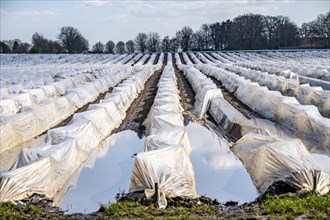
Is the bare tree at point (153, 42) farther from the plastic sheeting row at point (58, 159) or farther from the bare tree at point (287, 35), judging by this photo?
the plastic sheeting row at point (58, 159)

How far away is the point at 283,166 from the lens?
9.30 metres

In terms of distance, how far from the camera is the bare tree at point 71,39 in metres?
106

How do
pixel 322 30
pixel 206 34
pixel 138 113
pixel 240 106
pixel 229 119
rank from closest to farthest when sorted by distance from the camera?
pixel 229 119
pixel 138 113
pixel 240 106
pixel 322 30
pixel 206 34

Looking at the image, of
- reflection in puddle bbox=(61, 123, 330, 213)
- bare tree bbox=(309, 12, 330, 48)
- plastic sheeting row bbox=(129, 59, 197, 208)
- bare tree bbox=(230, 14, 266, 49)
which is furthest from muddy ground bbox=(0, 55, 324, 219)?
bare tree bbox=(230, 14, 266, 49)

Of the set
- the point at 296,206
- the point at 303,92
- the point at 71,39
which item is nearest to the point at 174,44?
the point at 71,39

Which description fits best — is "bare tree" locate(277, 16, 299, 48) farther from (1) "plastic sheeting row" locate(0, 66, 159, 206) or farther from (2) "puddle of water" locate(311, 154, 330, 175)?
(2) "puddle of water" locate(311, 154, 330, 175)

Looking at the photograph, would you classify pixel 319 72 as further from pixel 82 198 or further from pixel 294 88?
pixel 82 198

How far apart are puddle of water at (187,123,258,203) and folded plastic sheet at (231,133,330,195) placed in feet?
0.90

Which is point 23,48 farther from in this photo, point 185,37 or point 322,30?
point 322,30

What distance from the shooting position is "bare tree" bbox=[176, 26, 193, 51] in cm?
10259

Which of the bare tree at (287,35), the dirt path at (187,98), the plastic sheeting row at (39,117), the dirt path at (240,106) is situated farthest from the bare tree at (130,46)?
the plastic sheeting row at (39,117)

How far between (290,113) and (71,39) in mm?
96473

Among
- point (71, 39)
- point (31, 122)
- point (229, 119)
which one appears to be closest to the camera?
point (229, 119)

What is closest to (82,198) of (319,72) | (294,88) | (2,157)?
(2,157)
